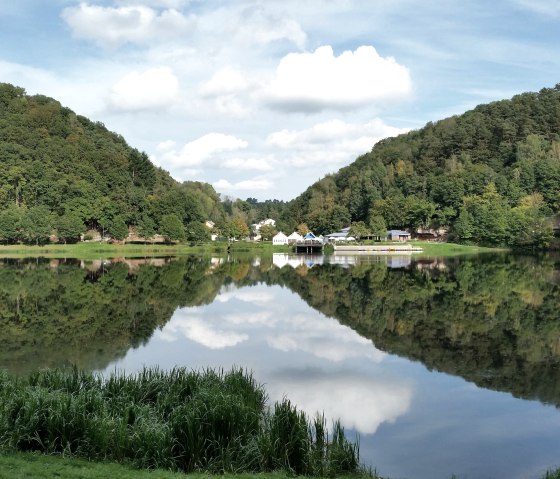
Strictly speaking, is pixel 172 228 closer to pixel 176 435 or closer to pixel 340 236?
pixel 340 236

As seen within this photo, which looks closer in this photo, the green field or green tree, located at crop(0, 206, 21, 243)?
the green field

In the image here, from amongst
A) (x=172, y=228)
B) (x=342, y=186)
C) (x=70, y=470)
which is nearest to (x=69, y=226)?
(x=172, y=228)

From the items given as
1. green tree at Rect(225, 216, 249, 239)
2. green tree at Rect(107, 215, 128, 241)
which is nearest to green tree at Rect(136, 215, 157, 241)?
green tree at Rect(107, 215, 128, 241)

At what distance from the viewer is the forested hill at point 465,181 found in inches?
3396

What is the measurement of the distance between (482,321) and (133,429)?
1651 cm

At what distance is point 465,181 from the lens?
3927 inches

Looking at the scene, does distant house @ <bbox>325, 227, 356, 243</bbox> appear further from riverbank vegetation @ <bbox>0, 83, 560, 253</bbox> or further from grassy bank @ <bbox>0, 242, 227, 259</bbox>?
grassy bank @ <bbox>0, 242, 227, 259</bbox>

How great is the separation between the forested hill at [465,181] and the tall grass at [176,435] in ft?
261

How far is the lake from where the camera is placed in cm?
952

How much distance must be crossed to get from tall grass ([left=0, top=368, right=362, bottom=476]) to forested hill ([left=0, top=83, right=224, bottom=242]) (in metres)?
71.2

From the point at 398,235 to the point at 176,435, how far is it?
95985 mm

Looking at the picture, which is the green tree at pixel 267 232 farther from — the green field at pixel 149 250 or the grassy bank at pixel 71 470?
the grassy bank at pixel 71 470

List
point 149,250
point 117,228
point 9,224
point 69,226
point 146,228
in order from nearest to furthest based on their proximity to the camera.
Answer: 1. point 9,224
2. point 69,226
3. point 149,250
4. point 117,228
5. point 146,228

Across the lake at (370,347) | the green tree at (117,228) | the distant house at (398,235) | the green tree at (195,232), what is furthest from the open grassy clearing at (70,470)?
the distant house at (398,235)
